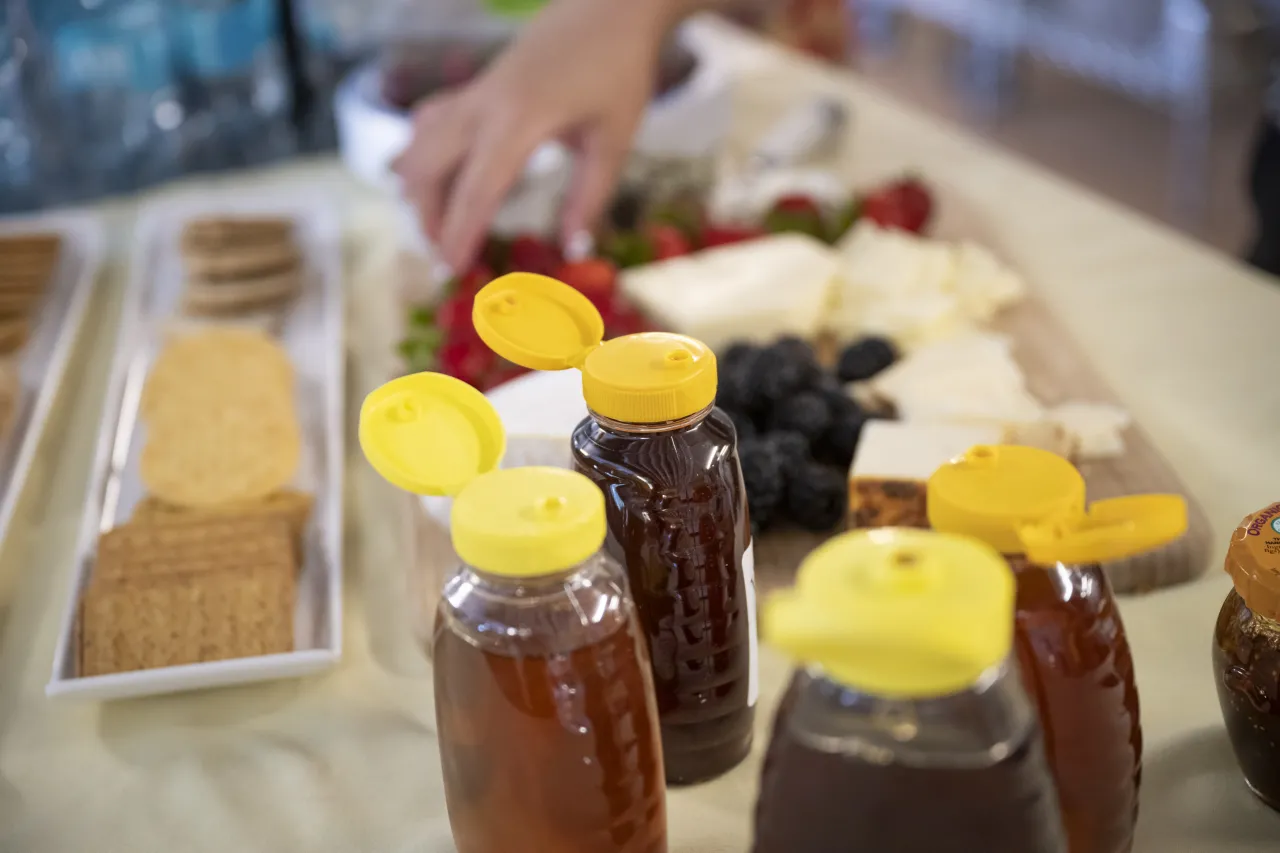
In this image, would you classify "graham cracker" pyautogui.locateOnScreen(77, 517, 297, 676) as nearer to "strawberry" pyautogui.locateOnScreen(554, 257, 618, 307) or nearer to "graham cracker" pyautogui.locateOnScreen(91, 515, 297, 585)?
"graham cracker" pyautogui.locateOnScreen(91, 515, 297, 585)

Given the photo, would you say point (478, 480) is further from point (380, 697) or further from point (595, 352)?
point (380, 697)

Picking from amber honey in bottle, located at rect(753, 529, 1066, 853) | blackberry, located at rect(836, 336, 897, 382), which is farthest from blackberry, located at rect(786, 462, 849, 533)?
amber honey in bottle, located at rect(753, 529, 1066, 853)

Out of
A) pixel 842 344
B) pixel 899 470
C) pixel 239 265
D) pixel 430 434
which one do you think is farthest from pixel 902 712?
Result: pixel 239 265

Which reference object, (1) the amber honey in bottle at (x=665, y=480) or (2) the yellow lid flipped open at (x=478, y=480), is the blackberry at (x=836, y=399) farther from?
(2) the yellow lid flipped open at (x=478, y=480)

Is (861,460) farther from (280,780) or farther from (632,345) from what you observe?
(280,780)

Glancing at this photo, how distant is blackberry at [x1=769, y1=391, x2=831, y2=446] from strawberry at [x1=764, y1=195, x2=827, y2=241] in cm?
48

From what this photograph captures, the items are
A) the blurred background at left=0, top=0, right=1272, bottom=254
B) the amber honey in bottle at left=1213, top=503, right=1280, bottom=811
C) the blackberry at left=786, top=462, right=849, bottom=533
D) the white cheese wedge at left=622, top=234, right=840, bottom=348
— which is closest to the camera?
the amber honey in bottle at left=1213, top=503, right=1280, bottom=811

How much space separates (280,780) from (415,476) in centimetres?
31

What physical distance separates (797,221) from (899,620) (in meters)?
1.10

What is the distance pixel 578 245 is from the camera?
4.46 ft

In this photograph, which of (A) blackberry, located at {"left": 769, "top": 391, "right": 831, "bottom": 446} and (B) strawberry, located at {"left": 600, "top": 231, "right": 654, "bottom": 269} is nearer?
(A) blackberry, located at {"left": 769, "top": 391, "right": 831, "bottom": 446}

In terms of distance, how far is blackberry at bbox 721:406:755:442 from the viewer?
93cm

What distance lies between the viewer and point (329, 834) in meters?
0.67

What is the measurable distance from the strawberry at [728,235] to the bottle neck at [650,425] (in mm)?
829
